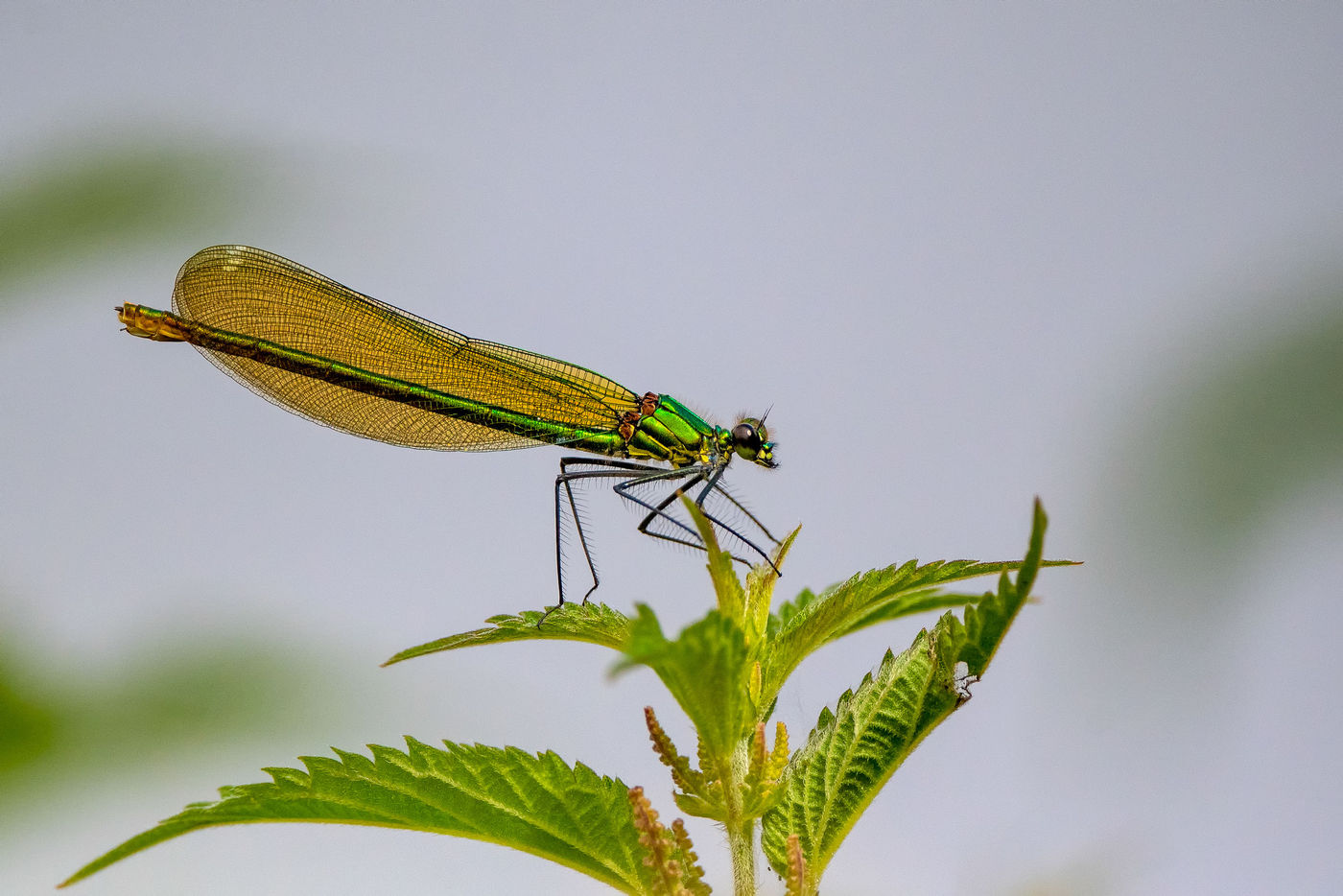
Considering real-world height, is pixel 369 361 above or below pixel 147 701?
above

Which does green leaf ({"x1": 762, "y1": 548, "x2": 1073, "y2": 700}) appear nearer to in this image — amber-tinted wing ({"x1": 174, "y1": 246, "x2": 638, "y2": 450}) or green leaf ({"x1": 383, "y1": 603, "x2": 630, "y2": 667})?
green leaf ({"x1": 383, "y1": 603, "x2": 630, "y2": 667})

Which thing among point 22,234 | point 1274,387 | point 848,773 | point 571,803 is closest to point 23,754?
point 22,234

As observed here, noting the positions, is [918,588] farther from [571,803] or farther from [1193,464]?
[1193,464]

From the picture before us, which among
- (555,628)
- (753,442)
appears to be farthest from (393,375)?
(555,628)

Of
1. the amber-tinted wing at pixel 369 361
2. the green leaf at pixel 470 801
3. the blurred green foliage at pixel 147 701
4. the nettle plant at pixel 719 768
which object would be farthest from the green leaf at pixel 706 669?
the amber-tinted wing at pixel 369 361

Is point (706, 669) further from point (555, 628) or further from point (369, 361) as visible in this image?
point (369, 361)

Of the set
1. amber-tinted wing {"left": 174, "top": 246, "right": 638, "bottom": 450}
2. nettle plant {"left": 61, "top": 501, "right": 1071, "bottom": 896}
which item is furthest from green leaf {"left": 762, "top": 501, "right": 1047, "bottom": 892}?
amber-tinted wing {"left": 174, "top": 246, "right": 638, "bottom": 450}
